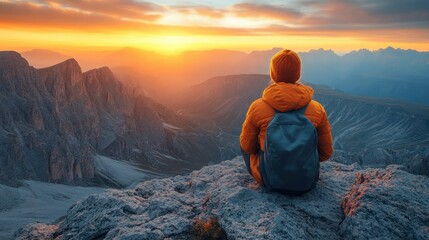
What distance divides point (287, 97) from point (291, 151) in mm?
1150

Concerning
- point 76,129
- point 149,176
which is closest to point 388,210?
point 149,176

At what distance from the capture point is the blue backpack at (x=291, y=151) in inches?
273

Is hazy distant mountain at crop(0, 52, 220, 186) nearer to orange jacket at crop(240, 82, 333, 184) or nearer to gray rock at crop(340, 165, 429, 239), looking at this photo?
orange jacket at crop(240, 82, 333, 184)

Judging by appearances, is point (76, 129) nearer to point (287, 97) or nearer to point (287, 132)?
point (287, 97)

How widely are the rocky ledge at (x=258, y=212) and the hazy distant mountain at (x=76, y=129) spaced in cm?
8587

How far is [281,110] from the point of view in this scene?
24.0ft

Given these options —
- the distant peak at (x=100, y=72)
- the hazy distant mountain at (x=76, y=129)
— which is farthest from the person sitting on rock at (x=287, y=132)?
the distant peak at (x=100, y=72)

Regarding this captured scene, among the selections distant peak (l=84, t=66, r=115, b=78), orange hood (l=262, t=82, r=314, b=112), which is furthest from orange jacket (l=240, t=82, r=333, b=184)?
distant peak (l=84, t=66, r=115, b=78)

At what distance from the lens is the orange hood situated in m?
7.25

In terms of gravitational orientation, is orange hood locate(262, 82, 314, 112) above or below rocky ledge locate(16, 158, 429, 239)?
above

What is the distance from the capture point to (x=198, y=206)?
27.4 feet

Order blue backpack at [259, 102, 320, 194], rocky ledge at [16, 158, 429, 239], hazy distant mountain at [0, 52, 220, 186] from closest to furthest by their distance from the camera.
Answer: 1. rocky ledge at [16, 158, 429, 239]
2. blue backpack at [259, 102, 320, 194]
3. hazy distant mountain at [0, 52, 220, 186]

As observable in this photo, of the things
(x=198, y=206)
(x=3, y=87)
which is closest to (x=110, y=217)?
(x=198, y=206)

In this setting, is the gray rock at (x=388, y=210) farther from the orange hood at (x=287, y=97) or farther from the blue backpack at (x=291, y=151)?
A: the orange hood at (x=287, y=97)
